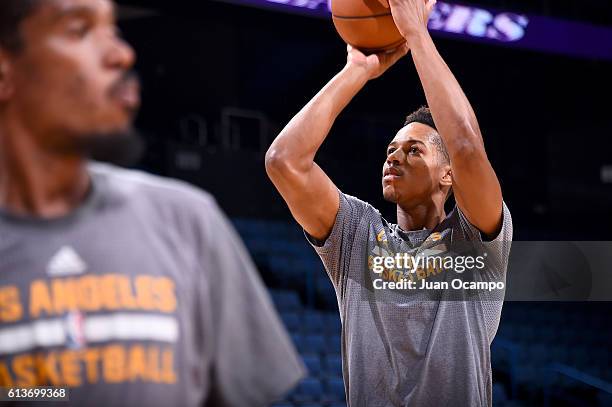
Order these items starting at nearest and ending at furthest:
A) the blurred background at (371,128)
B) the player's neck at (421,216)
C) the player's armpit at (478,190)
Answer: the player's armpit at (478,190) < the player's neck at (421,216) < the blurred background at (371,128)

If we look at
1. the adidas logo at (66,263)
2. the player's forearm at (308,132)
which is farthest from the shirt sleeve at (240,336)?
the player's forearm at (308,132)

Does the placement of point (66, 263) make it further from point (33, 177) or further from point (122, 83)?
point (122, 83)

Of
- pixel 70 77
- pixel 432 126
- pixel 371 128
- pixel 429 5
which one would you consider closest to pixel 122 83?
pixel 70 77

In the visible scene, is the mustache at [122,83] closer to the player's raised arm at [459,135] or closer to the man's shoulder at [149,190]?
the man's shoulder at [149,190]

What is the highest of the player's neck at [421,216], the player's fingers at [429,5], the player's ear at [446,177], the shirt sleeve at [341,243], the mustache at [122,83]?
the player's fingers at [429,5]

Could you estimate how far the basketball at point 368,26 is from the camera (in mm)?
2844

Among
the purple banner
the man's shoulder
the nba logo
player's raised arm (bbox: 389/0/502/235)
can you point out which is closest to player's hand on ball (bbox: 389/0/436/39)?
player's raised arm (bbox: 389/0/502/235)

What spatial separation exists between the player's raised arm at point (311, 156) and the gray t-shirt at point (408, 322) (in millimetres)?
76

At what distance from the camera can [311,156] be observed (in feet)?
8.57

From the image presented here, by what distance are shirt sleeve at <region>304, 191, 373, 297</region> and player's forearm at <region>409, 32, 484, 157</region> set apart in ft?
1.36

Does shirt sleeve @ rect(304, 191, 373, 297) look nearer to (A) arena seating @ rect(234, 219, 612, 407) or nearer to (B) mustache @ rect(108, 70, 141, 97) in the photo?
(B) mustache @ rect(108, 70, 141, 97)

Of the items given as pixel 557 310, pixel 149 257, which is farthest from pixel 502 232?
pixel 557 310

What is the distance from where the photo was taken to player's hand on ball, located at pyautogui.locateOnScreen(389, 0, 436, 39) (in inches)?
104

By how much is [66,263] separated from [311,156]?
143 cm
